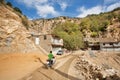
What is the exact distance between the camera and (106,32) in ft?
344

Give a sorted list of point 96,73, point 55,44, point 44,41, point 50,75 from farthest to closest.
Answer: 1. point 55,44
2. point 44,41
3. point 96,73
4. point 50,75

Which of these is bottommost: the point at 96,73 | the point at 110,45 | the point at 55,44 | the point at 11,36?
the point at 96,73

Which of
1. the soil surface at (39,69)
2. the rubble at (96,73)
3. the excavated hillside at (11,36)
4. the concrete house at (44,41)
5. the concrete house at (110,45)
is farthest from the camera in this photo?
the concrete house at (110,45)

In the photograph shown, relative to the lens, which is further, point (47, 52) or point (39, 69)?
point (47, 52)

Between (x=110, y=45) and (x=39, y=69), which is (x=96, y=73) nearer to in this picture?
(x=39, y=69)

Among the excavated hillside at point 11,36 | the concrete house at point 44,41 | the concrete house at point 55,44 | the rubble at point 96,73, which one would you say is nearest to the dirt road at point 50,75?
the rubble at point 96,73

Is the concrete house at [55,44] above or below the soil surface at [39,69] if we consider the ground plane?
above

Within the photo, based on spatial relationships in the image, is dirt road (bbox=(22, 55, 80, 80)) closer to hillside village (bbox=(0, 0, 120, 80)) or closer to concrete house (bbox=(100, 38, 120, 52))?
hillside village (bbox=(0, 0, 120, 80))

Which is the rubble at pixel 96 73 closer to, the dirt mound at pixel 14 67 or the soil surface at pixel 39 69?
the soil surface at pixel 39 69

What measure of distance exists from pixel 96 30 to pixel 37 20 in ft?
216

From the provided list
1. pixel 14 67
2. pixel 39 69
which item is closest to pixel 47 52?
pixel 14 67

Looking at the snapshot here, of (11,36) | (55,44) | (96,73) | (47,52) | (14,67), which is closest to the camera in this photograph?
(96,73)

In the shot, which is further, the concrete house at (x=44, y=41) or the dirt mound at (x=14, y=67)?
the concrete house at (x=44, y=41)

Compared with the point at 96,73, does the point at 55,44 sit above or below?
above
